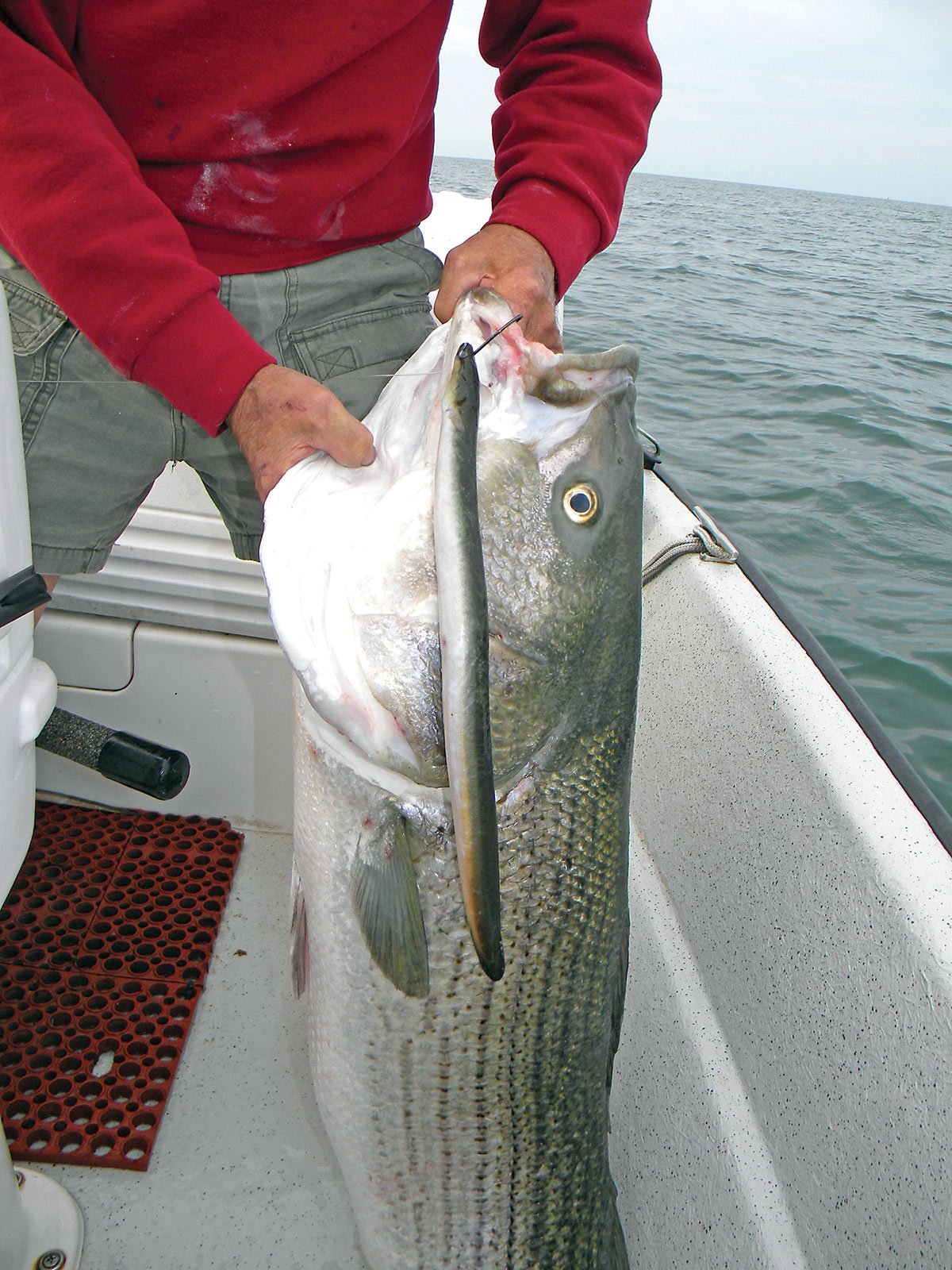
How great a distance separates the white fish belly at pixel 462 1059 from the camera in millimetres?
1131

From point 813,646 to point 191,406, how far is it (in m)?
1.19

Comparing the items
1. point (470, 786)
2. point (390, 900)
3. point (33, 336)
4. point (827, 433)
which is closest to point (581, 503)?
point (470, 786)

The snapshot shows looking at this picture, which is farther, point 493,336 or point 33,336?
point 33,336

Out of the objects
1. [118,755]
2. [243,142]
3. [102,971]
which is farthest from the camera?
[102,971]

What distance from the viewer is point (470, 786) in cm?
85

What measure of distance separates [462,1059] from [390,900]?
0.26 metres

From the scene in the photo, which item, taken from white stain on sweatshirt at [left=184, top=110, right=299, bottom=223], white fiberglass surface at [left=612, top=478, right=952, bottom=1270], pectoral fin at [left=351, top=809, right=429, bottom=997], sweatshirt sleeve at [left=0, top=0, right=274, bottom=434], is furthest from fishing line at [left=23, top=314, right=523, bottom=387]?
white fiberglass surface at [left=612, top=478, right=952, bottom=1270]

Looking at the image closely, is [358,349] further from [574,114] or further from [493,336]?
[493,336]

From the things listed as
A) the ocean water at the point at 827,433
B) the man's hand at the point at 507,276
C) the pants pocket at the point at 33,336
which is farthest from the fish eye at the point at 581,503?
the ocean water at the point at 827,433

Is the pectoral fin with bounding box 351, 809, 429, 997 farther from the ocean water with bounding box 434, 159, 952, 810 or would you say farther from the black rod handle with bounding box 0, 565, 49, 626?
the ocean water with bounding box 434, 159, 952, 810

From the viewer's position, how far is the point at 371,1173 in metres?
1.27

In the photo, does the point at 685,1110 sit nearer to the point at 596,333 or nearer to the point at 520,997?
the point at 520,997

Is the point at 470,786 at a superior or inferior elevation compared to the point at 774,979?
superior

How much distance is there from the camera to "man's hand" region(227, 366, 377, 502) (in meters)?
1.07
